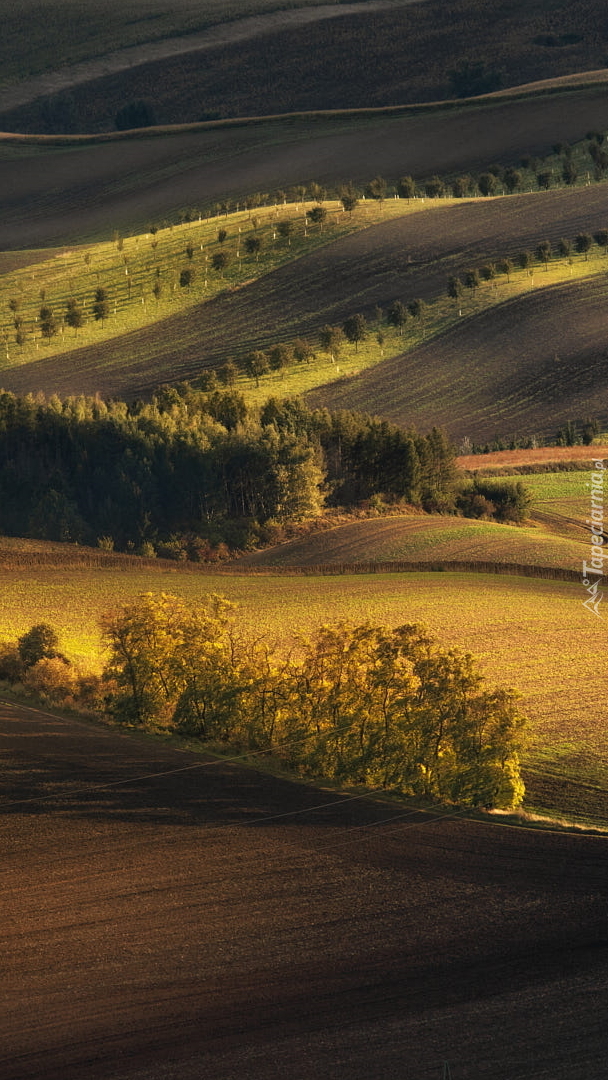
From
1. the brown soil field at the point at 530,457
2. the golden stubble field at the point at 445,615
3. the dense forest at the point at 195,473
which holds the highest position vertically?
the brown soil field at the point at 530,457

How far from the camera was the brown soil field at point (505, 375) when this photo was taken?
118312 mm

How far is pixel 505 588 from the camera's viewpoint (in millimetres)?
66500

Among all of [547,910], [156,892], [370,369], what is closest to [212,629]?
[156,892]

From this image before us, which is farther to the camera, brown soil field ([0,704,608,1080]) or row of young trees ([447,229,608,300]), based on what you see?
row of young trees ([447,229,608,300])

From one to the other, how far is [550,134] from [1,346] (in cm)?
9369

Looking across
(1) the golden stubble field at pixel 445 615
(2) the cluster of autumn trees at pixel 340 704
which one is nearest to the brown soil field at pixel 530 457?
(1) the golden stubble field at pixel 445 615

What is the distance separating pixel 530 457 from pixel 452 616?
154ft

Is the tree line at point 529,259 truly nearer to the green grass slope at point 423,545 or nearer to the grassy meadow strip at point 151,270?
the grassy meadow strip at point 151,270

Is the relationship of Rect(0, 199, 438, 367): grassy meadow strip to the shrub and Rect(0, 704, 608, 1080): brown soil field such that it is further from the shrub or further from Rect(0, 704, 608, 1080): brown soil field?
Rect(0, 704, 608, 1080): brown soil field

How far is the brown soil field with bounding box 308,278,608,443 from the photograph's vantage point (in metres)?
118

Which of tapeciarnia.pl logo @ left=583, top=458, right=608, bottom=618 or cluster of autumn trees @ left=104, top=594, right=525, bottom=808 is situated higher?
tapeciarnia.pl logo @ left=583, top=458, right=608, bottom=618

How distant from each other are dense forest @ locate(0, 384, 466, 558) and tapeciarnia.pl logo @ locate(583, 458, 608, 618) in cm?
940

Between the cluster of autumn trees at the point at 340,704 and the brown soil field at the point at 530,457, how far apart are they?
56992mm

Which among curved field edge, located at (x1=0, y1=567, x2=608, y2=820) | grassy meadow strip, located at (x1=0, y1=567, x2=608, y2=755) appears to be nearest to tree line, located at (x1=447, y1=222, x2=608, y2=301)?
curved field edge, located at (x1=0, y1=567, x2=608, y2=820)
